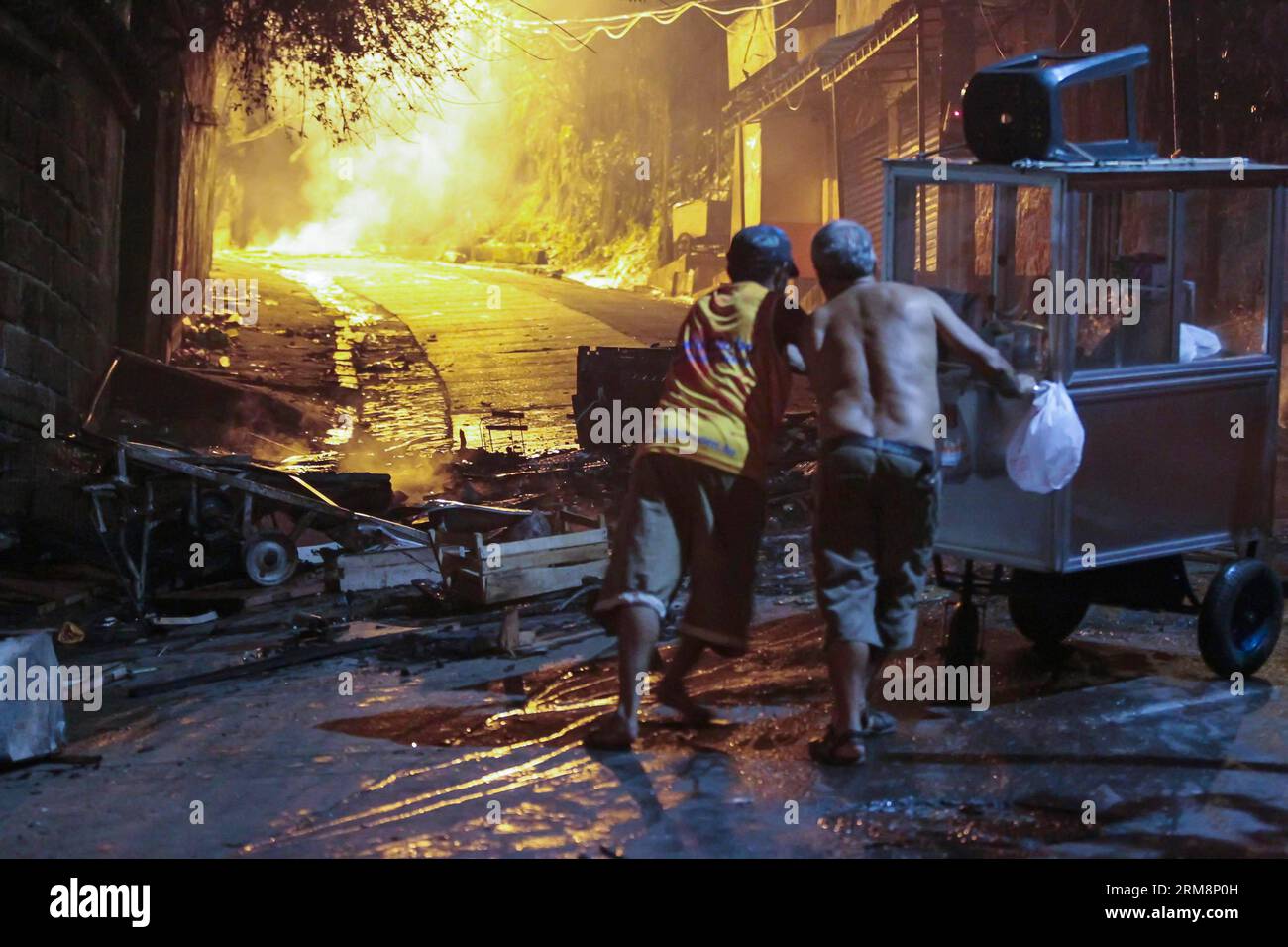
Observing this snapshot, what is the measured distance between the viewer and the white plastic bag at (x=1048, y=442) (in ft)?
16.5

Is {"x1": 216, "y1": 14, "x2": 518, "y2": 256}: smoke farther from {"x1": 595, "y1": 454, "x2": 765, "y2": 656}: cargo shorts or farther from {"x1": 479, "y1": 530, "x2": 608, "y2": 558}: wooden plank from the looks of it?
{"x1": 595, "y1": 454, "x2": 765, "y2": 656}: cargo shorts

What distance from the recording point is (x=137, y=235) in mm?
13992

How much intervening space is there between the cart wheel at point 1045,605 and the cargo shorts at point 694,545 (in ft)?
4.67

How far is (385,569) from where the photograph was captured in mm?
8234

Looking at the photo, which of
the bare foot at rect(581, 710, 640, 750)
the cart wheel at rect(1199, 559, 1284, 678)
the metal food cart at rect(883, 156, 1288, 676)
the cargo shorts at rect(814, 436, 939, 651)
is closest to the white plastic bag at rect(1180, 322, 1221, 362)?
the metal food cart at rect(883, 156, 1288, 676)

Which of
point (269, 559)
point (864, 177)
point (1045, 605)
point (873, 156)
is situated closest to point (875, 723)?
point (1045, 605)

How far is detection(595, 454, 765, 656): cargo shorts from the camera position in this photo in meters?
4.96

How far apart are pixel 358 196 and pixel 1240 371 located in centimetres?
4649

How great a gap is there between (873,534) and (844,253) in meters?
0.98

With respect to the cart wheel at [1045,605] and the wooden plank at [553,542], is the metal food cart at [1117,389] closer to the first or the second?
the cart wheel at [1045,605]

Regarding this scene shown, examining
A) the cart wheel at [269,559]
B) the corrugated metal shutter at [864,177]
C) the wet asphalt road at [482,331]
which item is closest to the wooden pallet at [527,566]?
the cart wheel at [269,559]

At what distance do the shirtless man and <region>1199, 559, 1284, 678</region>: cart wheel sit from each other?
142 centimetres

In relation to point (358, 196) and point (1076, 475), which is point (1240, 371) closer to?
point (1076, 475)
